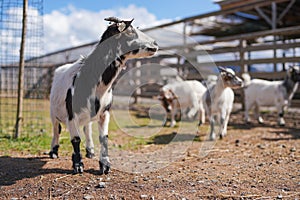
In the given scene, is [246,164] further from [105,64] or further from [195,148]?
[105,64]

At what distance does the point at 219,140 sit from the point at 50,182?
13.3ft

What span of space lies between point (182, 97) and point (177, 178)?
221 inches

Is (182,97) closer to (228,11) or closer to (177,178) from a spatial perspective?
(228,11)

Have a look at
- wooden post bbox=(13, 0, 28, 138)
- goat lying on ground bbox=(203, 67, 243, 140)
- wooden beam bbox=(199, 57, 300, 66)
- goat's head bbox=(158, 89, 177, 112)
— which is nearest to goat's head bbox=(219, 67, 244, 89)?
goat lying on ground bbox=(203, 67, 243, 140)

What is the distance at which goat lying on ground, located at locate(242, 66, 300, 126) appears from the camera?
888 cm

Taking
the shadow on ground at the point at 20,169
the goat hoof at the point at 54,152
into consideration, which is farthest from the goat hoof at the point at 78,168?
the goat hoof at the point at 54,152

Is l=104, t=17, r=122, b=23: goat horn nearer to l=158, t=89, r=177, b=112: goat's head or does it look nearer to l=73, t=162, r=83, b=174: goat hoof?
l=73, t=162, r=83, b=174: goat hoof

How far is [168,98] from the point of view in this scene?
31.9ft

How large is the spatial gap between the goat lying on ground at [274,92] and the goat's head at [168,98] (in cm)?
219

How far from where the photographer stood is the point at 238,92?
37.9ft

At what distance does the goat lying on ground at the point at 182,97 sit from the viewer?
370 inches

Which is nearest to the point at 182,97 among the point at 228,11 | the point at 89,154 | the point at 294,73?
the point at 294,73

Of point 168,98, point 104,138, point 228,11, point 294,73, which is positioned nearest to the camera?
point 104,138

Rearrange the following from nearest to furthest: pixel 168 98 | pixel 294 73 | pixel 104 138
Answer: pixel 104 138 < pixel 294 73 < pixel 168 98
